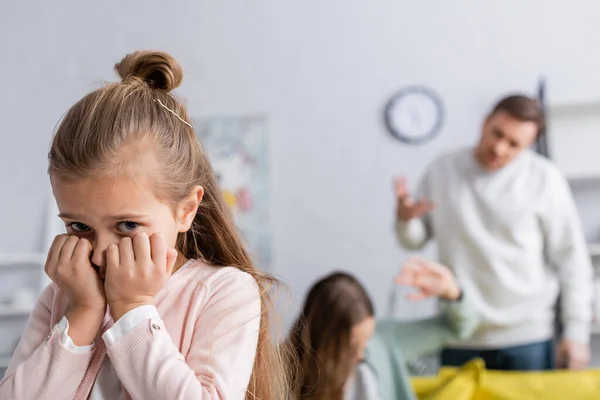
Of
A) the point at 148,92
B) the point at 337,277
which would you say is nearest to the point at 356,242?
the point at 337,277

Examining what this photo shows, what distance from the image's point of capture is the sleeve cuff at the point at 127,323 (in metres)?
0.93

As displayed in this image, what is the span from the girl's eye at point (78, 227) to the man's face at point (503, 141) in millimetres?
2279

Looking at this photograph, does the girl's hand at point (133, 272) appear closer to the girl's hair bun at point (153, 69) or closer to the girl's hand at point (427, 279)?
the girl's hair bun at point (153, 69)

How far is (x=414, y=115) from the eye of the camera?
3.34 m

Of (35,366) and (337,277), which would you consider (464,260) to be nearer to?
(337,277)

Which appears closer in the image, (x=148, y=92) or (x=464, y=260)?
(x=148, y=92)

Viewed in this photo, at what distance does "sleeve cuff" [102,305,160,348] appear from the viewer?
93 centimetres

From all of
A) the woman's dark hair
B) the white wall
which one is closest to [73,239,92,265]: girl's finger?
the woman's dark hair

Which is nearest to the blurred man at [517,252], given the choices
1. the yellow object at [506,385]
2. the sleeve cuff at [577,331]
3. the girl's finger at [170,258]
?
the sleeve cuff at [577,331]

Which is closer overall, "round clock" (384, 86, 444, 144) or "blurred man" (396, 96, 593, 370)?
"blurred man" (396, 96, 593, 370)

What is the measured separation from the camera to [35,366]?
97 cm

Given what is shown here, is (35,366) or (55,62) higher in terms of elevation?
(55,62)

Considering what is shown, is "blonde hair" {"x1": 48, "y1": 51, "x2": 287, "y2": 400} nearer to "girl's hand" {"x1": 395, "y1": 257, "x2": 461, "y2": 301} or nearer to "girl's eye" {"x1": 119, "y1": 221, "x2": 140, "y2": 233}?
"girl's eye" {"x1": 119, "y1": 221, "x2": 140, "y2": 233}

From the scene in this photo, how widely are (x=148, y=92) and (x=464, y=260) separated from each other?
85.1 inches
